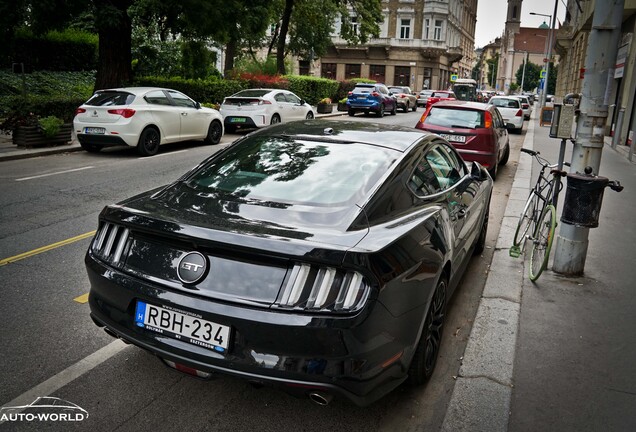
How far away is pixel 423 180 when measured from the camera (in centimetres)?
383

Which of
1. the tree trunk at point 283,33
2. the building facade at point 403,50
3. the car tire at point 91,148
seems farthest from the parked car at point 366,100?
the building facade at point 403,50

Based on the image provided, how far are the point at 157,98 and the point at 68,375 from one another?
35.1ft

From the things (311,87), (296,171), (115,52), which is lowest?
(296,171)

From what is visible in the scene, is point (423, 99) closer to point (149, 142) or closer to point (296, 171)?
point (149, 142)

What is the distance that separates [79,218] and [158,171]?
3.78 meters

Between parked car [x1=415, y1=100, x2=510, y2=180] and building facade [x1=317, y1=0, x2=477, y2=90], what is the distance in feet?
184

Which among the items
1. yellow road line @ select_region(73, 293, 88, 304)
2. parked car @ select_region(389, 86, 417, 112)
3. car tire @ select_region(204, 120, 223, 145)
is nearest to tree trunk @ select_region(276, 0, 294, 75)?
parked car @ select_region(389, 86, 417, 112)

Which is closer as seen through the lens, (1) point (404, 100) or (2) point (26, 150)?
(2) point (26, 150)

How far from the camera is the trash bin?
16.8ft

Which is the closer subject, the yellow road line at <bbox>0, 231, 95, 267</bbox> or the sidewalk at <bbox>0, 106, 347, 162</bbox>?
the yellow road line at <bbox>0, 231, 95, 267</bbox>

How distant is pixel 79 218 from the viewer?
7098 mm

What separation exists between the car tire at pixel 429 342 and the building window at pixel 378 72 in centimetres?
6600

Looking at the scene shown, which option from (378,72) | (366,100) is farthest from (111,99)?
(378,72)

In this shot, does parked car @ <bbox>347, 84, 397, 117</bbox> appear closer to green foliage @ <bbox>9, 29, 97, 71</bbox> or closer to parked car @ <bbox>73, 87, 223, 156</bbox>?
green foliage @ <bbox>9, 29, 97, 71</bbox>
